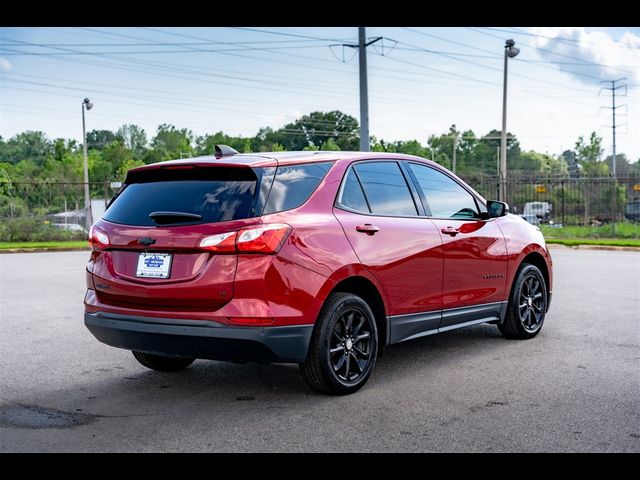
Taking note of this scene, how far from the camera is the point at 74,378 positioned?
632cm

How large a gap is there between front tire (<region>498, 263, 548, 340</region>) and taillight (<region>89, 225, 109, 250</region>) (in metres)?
4.02

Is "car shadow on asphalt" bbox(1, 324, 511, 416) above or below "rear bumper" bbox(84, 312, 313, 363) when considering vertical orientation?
below

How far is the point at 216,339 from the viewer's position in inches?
202

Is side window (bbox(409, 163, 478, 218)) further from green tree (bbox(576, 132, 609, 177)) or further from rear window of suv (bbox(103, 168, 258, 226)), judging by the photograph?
green tree (bbox(576, 132, 609, 177))

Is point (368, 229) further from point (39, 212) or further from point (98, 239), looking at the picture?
point (39, 212)

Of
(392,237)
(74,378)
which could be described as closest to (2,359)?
(74,378)

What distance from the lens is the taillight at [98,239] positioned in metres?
5.69

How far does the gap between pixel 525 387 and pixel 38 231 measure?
26.6 metres

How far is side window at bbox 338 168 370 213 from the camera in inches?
232

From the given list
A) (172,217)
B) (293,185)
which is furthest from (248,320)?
(293,185)

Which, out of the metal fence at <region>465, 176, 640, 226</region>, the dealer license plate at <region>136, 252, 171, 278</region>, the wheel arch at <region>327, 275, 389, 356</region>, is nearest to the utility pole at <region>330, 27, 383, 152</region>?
the metal fence at <region>465, 176, 640, 226</region>

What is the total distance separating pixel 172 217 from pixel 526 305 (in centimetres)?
410

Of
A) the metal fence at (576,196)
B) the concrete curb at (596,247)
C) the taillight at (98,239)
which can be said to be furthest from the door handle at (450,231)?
the metal fence at (576,196)
